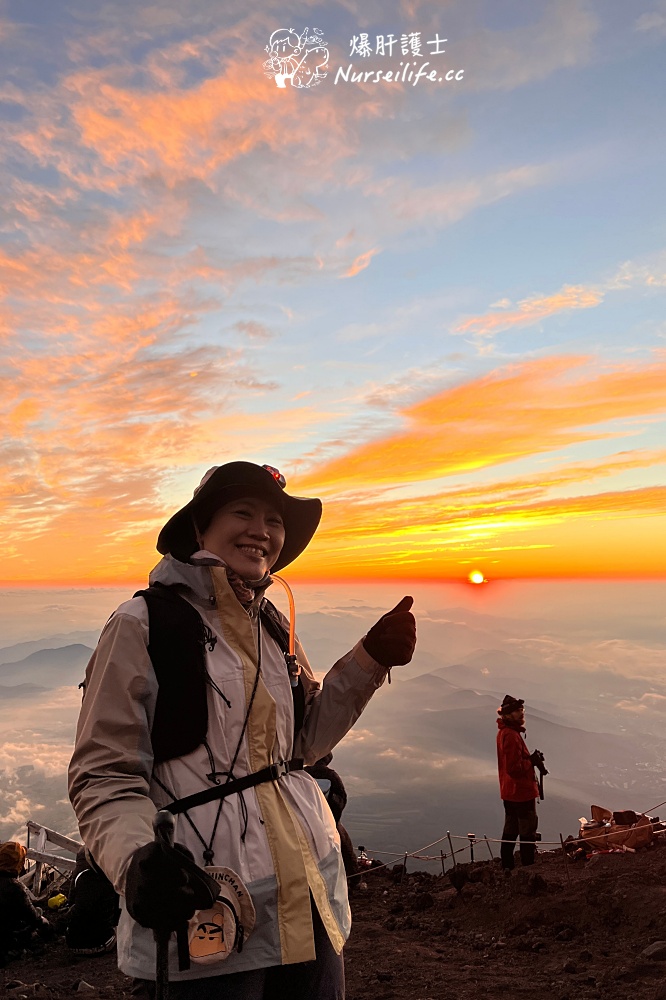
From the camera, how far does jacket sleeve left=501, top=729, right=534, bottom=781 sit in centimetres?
945

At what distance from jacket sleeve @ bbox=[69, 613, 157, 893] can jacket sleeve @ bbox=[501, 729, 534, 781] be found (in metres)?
8.33

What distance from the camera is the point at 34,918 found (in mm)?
8172

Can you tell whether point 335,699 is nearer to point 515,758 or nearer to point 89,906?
point 89,906

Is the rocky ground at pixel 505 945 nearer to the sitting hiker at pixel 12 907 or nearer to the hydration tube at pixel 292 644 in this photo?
the sitting hiker at pixel 12 907

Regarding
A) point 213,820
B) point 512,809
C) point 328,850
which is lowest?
point 512,809

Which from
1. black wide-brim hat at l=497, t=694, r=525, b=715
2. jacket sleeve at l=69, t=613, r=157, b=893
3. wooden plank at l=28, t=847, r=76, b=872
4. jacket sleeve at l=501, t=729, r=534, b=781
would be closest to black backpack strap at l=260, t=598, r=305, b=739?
jacket sleeve at l=69, t=613, r=157, b=893

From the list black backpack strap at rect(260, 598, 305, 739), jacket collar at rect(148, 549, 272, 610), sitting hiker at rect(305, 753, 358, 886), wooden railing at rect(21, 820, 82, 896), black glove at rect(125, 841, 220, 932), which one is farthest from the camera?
wooden railing at rect(21, 820, 82, 896)

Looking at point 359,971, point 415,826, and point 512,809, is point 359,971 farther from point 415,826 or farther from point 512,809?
point 415,826

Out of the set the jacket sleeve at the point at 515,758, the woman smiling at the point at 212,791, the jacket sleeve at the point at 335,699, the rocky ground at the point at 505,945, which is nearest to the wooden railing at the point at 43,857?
the rocky ground at the point at 505,945

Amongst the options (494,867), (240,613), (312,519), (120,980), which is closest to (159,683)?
(240,613)

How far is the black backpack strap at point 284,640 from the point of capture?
2.70 m

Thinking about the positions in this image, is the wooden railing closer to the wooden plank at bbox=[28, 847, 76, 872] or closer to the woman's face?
the wooden plank at bbox=[28, 847, 76, 872]

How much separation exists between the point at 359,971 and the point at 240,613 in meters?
6.06

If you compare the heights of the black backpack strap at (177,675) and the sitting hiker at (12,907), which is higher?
the black backpack strap at (177,675)
